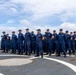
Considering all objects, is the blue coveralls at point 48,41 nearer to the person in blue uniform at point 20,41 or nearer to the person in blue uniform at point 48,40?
the person in blue uniform at point 48,40

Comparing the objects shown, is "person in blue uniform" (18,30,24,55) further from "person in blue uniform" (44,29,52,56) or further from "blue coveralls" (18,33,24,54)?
"person in blue uniform" (44,29,52,56)

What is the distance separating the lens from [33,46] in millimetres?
22828

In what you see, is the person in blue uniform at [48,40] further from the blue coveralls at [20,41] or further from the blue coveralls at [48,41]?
the blue coveralls at [20,41]

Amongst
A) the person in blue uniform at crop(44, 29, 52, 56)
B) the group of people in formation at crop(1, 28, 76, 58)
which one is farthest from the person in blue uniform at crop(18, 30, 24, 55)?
the person in blue uniform at crop(44, 29, 52, 56)

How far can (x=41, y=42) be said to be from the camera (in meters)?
18.1

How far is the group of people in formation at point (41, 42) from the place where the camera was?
18.4 meters

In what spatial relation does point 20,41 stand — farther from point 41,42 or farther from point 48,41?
point 41,42

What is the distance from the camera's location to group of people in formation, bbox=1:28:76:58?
1842cm

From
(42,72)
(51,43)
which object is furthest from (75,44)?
(42,72)

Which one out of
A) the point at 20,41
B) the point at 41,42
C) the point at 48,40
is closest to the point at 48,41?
the point at 48,40

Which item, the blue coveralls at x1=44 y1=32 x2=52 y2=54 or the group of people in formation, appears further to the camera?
the blue coveralls at x1=44 y1=32 x2=52 y2=54

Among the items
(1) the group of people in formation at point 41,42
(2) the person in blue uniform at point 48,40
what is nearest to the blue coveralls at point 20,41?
(1) the group of people in formation at point 41,42

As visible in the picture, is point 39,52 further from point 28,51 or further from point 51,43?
point 51,43

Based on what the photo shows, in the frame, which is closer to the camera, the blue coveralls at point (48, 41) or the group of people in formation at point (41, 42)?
the group of people in formation at point (41, 42)
